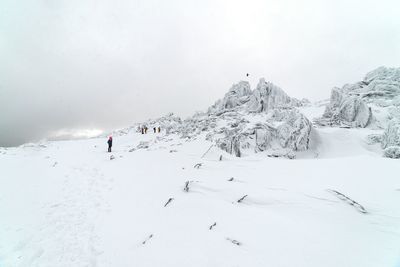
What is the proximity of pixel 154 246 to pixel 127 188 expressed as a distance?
6.06 m

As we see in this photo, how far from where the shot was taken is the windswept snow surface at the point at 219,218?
17.0 ft

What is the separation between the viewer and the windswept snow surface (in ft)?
17.0

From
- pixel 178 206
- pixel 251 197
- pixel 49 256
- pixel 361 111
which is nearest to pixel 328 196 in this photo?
pixel 251 197

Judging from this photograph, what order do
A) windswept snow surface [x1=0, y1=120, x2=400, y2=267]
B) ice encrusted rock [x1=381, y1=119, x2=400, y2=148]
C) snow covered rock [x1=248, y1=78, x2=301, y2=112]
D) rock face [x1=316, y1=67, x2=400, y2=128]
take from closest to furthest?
windswept snow surface [x1=0, y1=120, x2=400, y2=267]
ice encrusted rock [x1=381, y1=119, x2=400, y2=148]
rock face [x1=316, y1=67, x2=400, y2=128]
snow covered rock [x1=248, y1=78, x2=301, y2=112]

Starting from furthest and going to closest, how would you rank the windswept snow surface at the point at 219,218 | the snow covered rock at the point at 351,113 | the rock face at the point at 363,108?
the rock face at the point at 363,108
the snow covered rock at the point at 351,113
the windswept snow surface at the point at 219,218

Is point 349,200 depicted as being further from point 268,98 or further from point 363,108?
point 268,98

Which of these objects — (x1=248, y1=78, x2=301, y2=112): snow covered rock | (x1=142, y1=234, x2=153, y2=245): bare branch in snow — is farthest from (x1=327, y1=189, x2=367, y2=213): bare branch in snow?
(x1=248, y1=78, x2=301, y2=112): snow covered rock

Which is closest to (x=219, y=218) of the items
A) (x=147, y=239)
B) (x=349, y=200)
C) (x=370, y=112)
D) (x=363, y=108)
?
(x=147, y=239)

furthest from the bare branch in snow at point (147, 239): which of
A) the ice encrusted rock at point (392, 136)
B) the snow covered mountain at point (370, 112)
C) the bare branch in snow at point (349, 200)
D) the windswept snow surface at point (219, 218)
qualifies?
the ice encrusted rock at point (392, 136)

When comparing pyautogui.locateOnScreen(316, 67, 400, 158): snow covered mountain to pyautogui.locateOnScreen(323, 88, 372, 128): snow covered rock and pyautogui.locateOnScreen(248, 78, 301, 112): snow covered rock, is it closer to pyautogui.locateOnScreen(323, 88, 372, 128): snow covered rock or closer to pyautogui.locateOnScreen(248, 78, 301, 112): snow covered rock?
pyautogui.locateOnScreen(323, 88, 372, 128): snow covered rock

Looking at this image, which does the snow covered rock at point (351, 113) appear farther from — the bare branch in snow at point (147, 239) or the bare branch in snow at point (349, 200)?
the bare branch in snow at point (147, 239)

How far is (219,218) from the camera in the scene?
6.86 meters

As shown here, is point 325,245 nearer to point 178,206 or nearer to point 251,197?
point 251,197

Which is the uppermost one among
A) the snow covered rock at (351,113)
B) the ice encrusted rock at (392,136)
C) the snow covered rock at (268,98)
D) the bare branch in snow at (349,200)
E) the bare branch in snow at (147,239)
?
the snow covered rock at (268,98)
